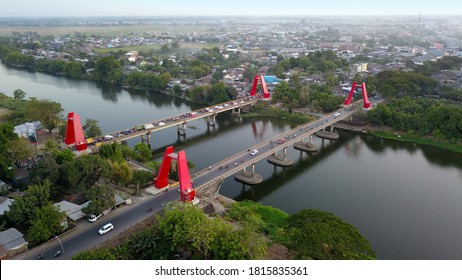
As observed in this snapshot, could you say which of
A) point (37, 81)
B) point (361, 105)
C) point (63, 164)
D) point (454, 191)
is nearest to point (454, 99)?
point (361, 105)

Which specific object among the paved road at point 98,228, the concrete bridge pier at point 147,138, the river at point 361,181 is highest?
the paved road at point 98,228

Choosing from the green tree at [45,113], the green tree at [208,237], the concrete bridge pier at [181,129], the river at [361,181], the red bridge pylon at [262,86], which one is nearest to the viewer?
the green tree at [208,237]

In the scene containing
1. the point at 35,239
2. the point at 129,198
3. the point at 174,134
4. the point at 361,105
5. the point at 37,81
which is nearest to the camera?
the point at 35,239

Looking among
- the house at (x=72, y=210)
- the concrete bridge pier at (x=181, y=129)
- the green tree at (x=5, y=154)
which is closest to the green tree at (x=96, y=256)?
the house at (x=72, y=210)

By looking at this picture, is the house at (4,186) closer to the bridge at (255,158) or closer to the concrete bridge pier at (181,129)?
the bridge at (255,158)

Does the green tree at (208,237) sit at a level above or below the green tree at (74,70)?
below

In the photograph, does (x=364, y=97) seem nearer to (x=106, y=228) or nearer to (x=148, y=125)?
(x=148, y=125)

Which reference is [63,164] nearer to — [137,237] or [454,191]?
[137,237]
